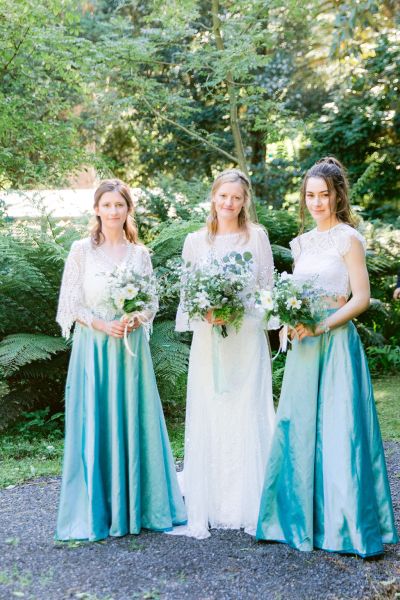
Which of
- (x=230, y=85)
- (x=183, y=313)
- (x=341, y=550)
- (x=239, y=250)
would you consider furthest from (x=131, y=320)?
(x=230, y=85)

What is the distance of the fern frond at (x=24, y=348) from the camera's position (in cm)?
636

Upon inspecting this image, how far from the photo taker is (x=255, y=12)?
839 cm

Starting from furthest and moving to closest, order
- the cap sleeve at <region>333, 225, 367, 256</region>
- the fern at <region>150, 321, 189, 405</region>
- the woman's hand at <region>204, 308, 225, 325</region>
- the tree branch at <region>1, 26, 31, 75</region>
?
the tree branch at <region>1, 26, 31, 75</region> → the fern at <region>150, 321, 189, 405</region> → the woman's hand at <region>204, 308, 225, 325</region> → the cap sleeve at <region>333, 225, 367, 256</region>

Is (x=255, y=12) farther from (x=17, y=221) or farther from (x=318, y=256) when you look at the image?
(x=318, y=256)

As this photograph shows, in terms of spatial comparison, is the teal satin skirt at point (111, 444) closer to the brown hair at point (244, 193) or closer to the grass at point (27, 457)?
the brown hair at point (244, 193)

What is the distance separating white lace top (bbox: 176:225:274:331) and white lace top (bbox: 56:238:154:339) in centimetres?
35

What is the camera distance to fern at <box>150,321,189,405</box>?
6523mm

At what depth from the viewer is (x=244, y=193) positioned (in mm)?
4402

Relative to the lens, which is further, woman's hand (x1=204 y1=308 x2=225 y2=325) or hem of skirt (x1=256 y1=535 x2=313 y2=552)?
woman's hand (x1=204 y1=308 x2=225 y2=325)

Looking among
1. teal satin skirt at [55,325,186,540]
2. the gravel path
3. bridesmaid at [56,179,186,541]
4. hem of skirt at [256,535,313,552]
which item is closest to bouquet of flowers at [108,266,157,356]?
bridesmaid at [56,179,186,541]

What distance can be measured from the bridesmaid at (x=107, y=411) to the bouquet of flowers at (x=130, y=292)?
0.42 ft

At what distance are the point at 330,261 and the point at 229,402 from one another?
3.65 ft

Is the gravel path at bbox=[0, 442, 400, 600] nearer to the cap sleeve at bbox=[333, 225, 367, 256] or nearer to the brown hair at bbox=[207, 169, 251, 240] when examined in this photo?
the cap sleeve at bbox=[333, 225, 367, 256]

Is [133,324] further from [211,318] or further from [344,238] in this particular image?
[344,238]
